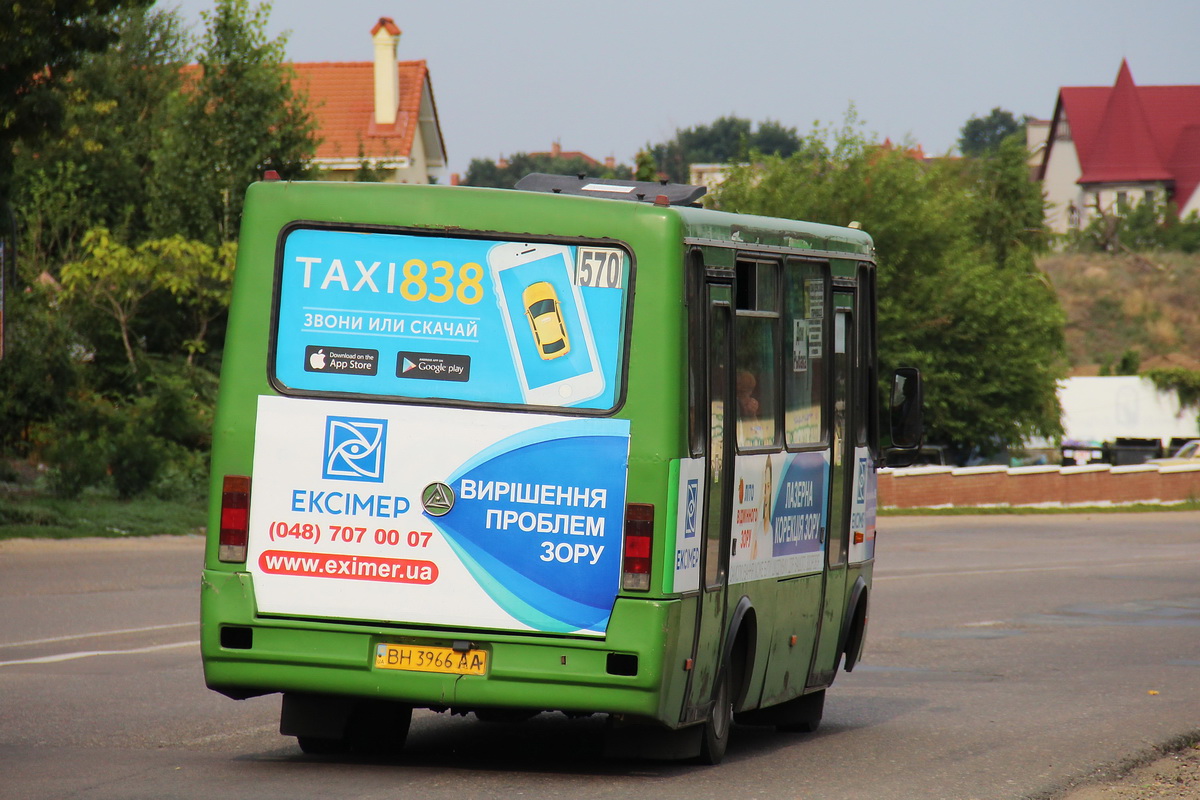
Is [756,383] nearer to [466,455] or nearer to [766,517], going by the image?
[766,517]

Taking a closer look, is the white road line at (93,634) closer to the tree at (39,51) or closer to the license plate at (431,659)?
the license plate at (431,659)

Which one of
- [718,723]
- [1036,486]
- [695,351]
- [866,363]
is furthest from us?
[1036,486]

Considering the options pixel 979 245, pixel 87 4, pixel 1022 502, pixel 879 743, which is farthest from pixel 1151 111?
pixel 879 743

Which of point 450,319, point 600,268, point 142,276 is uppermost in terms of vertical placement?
point 142,276

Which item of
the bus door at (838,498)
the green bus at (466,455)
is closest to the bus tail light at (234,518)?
the green bus at (466,455)

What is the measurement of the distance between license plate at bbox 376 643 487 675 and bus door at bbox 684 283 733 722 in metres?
0.98

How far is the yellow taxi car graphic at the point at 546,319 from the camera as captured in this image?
7902mm

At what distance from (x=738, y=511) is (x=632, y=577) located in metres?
1.12

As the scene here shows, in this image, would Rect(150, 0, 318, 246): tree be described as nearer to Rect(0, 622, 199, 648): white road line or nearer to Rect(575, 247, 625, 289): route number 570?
Rect(0, 622, 199, 648): white road line

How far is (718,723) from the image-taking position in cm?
879

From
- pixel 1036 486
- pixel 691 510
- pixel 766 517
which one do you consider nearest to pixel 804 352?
pixel 766 517

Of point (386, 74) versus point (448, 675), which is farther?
point (386, 74)

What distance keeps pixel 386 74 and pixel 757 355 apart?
5258cm

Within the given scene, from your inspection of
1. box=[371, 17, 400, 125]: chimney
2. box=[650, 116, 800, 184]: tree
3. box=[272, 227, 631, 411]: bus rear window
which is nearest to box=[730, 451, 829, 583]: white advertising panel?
box=[272, 227, 631, 411]: bus rear window
